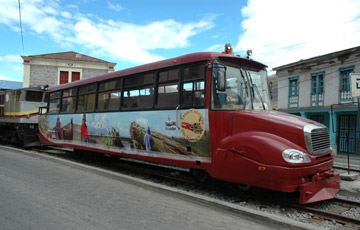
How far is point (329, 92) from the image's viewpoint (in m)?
18.1

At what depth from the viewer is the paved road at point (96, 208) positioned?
13.1 feet

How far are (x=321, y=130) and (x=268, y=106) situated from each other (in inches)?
49.8

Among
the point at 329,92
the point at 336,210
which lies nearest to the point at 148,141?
the point at 336,210

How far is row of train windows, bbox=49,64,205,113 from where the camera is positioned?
5.71m

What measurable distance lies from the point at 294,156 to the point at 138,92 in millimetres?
4132

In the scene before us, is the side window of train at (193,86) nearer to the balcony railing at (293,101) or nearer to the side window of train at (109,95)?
the side window of train at (109,95)

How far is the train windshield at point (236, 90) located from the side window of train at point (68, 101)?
6.25m

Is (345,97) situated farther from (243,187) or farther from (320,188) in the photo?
(243,187)

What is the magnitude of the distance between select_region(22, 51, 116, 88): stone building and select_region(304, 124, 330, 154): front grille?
2554cm

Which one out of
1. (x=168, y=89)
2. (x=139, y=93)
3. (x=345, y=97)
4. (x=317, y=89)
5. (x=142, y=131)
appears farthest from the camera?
(x=317, y=89)

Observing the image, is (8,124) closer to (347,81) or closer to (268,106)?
(268,106)

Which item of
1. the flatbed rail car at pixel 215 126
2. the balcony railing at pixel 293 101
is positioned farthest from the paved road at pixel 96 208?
the balcony railing at pixel 293 101

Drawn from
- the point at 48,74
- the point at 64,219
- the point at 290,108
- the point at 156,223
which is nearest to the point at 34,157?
the point at 64,219

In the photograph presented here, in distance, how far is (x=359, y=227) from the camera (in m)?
3.99
